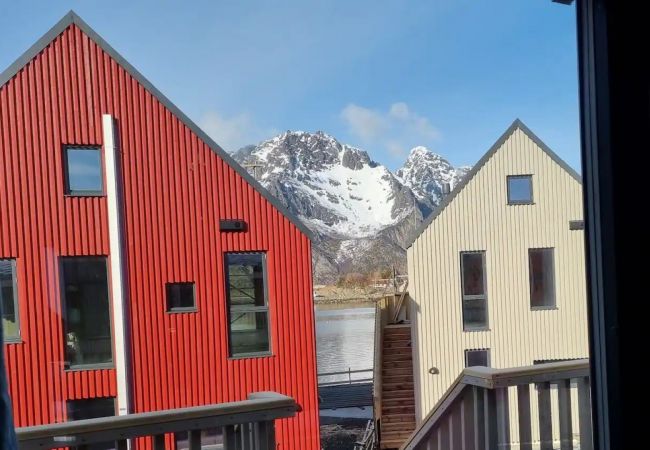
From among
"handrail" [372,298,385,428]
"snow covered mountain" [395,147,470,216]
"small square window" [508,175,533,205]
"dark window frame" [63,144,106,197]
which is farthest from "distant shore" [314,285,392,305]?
"dark window frame" [63,144,106,197]

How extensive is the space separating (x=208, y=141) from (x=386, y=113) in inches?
78.4

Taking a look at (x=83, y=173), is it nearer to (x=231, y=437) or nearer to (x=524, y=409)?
(x=231, y=437)

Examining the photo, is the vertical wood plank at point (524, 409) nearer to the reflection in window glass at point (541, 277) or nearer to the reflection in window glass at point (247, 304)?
the reflection in window glass at point (541, 277)

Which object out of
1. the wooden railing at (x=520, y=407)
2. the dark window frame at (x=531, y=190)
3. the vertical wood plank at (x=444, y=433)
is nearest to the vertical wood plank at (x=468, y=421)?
the wooden railing at (x=520, y=407)

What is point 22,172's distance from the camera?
11.2 ft

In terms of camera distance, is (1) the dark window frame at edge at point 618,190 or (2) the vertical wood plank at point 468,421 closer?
(1) the dark window frame at edge at point 618,190

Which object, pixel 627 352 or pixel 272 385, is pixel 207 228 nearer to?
pixel 272 385

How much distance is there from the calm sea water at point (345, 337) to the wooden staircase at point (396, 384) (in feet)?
1.34

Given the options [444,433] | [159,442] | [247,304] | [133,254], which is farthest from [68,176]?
[444,433]

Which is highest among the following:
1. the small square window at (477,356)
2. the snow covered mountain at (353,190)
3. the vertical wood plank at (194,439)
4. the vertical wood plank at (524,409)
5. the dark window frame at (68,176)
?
the dark window frame at (68,176)

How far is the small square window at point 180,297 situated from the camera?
394cm

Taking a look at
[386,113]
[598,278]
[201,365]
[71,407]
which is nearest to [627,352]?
[598,278]

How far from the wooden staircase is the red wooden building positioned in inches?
22.4

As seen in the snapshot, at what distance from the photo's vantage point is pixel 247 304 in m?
4.17
